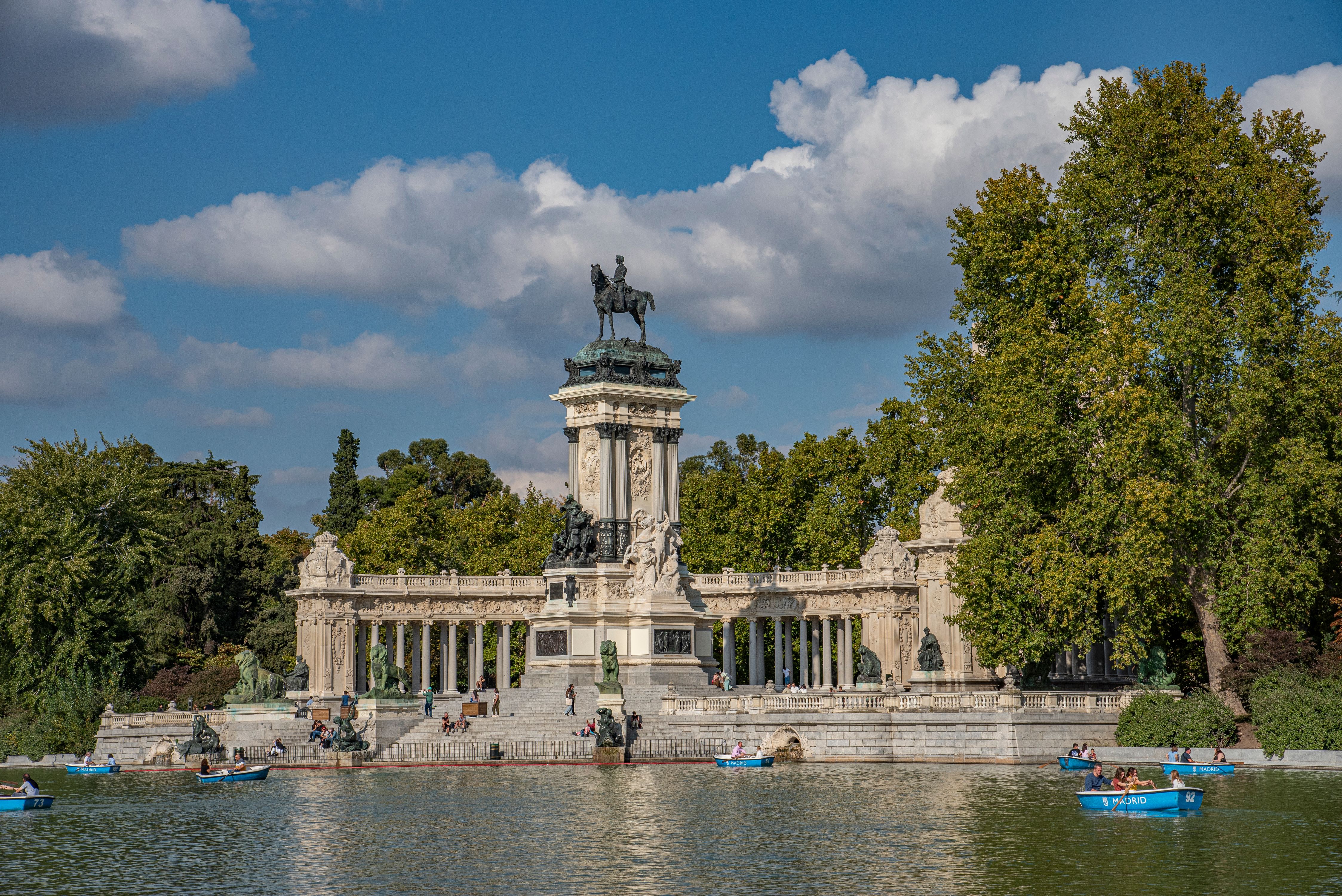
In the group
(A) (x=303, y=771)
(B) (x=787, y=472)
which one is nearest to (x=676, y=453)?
(B) (x=787, y=472)

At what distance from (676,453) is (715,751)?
17.0 metres

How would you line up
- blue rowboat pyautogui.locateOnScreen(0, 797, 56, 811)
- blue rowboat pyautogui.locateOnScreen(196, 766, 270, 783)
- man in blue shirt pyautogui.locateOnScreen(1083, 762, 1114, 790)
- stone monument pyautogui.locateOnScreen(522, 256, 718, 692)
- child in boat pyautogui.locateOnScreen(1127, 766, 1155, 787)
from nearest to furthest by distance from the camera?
child in boat pyautogui.locateOnScreen(1127, 766, 1155, 787) < man in blue shirt pyautogui.locateOnScreen(1083, 762, 1114, 790) < blue rowboat pyautogui.locateOnScreen(0, 797, 56, 811) < blue rowboat pyautogui.locateOnScreen(196, 766, 270, 783) < stone monument pyautogui.locateOnScreen(522, 256, 718, 692)

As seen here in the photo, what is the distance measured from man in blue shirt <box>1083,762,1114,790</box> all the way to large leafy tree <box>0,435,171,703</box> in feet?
136

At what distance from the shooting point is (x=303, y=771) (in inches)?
1884

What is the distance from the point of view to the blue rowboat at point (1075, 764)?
40.4 m

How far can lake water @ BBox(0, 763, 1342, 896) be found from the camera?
2459 centimetres

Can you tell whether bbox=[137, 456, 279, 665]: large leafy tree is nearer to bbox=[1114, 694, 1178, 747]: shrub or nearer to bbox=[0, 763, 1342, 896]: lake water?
bbox=[0, 763, 1342, 896]: lake water

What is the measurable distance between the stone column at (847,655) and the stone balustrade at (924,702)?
18.3 m

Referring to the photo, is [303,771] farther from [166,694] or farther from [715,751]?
[166,694]

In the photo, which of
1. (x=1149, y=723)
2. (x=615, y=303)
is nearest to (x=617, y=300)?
(x=615, y=303)

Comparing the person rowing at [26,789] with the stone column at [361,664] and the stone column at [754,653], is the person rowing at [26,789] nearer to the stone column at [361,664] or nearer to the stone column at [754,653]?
the stone column at [361,664]

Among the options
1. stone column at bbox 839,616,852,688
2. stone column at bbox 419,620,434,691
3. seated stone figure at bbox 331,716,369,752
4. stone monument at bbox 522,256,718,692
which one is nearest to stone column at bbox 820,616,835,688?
stone column at bbox 839,616,852,688

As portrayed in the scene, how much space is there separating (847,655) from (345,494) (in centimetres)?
4547

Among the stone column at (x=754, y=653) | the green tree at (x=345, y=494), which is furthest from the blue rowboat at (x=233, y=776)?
the green tree at (x=345, y=494)
